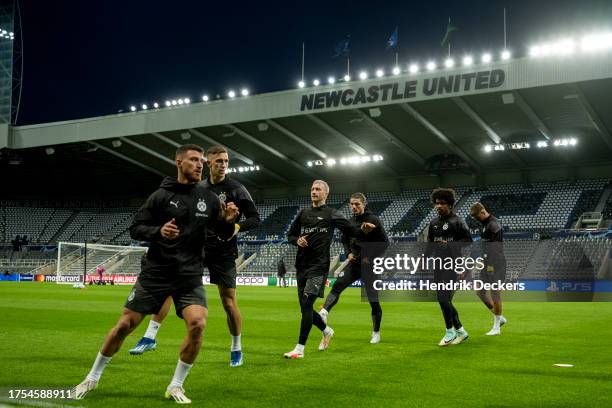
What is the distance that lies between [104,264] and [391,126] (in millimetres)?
22832

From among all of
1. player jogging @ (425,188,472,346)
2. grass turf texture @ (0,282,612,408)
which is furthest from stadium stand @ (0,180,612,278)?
player jogging @ (425,188,472,346)

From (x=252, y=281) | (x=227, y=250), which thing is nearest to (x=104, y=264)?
(x=252, y=281)

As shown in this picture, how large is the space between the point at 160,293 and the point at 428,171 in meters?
42.5

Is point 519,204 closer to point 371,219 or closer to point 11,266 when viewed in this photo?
point 371,219

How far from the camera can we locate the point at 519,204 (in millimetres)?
43562

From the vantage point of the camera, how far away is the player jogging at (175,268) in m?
5.33

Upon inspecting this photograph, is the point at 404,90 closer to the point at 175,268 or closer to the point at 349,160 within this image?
the point at 349,160

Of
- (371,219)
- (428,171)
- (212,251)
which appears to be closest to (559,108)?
(428,171)

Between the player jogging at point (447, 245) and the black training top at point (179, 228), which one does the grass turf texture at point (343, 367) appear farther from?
the black training top at point (179, 228)

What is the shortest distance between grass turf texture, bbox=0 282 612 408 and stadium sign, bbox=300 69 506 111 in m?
21.8

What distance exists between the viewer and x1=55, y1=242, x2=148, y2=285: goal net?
42.5 metres

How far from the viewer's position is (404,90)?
34.7 meters

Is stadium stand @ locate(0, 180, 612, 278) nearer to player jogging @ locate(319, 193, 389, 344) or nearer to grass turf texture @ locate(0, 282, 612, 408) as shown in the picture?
grass turf texture @ locate(0, 282, 612, 408)

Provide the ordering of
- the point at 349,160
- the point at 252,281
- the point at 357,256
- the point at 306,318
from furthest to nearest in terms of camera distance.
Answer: the point at 349,160
the point at 252,281
the point at 357,256
the point at 306,318
